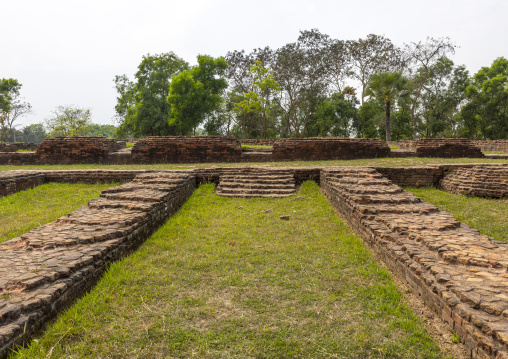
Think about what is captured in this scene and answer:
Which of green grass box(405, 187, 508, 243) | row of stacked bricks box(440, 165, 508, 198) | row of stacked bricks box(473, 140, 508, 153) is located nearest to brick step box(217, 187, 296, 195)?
green grass box(405, 187, 508, 243)

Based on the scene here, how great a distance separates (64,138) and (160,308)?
1021cm

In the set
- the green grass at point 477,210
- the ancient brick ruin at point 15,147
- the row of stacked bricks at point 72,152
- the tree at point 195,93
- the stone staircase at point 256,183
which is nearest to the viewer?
the green grass at point 477,210

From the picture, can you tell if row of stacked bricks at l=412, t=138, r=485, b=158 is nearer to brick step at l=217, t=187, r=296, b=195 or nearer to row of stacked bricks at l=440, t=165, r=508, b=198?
row of stacked bricks at l=440, t=165, r=508, b=198

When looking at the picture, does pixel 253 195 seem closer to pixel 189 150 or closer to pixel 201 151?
pixel 201 151

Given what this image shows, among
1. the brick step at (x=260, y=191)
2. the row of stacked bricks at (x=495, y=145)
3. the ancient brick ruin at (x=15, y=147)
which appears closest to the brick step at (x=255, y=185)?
the brick step at (x=260, y=191)

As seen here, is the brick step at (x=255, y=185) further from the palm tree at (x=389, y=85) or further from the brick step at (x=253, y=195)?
the palm tree at (x=389, y=85)

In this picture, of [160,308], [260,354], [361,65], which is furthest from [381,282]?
[361,65]

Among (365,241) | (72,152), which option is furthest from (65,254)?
(72,152)

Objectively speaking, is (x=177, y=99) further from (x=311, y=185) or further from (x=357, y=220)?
(x=357, y=220)

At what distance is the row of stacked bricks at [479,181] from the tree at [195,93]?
18.0m

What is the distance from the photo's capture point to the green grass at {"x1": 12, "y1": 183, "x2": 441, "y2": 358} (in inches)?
69.7

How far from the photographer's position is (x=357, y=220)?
12.6 ft

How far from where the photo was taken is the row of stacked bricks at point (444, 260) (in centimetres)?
167

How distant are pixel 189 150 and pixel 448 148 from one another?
350 inches
